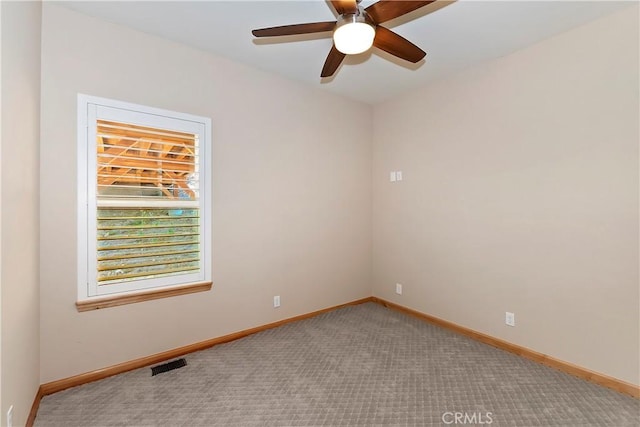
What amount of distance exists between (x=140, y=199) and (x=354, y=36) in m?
1.93

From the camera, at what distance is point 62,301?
2092mm

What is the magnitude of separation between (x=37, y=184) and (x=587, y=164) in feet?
12.5

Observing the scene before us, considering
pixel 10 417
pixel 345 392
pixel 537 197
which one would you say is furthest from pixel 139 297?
pixel 537 197

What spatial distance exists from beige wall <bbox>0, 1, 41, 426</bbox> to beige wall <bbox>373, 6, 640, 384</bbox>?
325 centimetres

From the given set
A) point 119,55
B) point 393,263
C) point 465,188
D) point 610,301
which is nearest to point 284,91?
point 119,55

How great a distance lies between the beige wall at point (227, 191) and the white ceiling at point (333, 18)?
0.20 meters

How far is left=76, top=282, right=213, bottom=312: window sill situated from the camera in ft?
7.11

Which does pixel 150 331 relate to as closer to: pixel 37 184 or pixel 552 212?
pixel 37 184

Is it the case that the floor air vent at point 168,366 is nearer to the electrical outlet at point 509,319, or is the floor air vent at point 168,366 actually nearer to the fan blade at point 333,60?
the fan blade at point 333,60

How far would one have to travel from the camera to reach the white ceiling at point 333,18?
2068 millimetres

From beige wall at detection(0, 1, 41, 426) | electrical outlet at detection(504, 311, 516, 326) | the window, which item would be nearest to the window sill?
the window

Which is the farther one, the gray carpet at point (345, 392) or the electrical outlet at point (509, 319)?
the electrical outlet at point (509, 319)

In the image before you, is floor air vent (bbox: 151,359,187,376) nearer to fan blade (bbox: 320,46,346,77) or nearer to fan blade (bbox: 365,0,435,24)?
fan blade (bbox: 320,46,346,77)

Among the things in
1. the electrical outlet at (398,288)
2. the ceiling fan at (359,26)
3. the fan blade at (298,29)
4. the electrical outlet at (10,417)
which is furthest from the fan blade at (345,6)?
the electrical outlet at (398,288)
